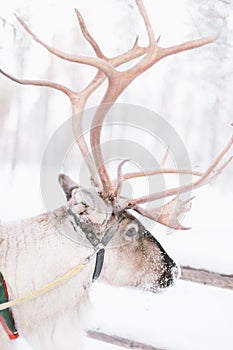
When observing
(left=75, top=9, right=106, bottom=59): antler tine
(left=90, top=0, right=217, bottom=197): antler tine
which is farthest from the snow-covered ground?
(left=75, top=9, right=106, bottom=59): antler tine

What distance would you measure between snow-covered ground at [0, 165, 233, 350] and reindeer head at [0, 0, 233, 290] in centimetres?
6

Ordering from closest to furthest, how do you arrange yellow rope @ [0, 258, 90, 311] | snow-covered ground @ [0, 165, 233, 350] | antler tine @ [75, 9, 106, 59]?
yellow rope @ [0, 258, 90, 311] < snow-covered ground @ [0, 165, 233, 350] < antler tine @ [75, 9, 106, 59]

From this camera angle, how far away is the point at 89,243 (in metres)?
1.83

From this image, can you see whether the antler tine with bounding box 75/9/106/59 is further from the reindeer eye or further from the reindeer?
the reindeer eye

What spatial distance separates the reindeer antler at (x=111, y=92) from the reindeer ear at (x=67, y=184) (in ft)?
0.28

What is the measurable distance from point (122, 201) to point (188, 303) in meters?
0.46

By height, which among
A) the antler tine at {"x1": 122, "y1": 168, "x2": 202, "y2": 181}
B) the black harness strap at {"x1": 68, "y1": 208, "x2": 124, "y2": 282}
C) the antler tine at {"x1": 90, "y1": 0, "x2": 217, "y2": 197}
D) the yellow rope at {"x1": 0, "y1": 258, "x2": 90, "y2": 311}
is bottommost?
the yellow rope at {"x1": 0, "y1": 258, "x2": 90, "y2": 311}

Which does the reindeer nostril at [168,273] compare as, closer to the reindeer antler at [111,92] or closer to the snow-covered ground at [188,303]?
the snow-covered ground at [188,303]

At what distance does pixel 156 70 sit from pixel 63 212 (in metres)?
0.65

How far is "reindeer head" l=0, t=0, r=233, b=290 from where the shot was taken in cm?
184

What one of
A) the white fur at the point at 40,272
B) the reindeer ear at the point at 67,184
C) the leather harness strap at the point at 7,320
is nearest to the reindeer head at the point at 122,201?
the reindeer ear at the point at 67,184

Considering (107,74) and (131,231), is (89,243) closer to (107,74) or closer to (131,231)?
(131,231)

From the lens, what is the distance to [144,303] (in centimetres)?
197

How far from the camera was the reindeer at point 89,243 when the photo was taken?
6.02ft
